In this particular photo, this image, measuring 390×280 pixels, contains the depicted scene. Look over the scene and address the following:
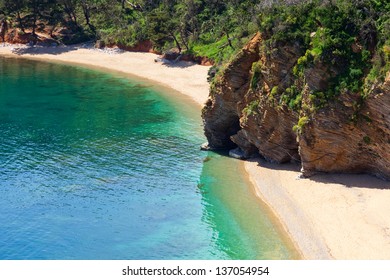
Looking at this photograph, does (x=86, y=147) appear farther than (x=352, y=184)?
Yes

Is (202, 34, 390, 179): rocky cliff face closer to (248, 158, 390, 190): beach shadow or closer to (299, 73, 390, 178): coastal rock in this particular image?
(299, 73, 390, 178): coastal rock

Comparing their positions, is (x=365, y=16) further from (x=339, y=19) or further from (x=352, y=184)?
(x=352, y=184)

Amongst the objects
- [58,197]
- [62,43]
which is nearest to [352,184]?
[58,197]

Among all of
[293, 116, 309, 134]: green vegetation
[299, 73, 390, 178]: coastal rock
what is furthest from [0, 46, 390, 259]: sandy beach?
[293, 116, 309, 134]: green vegetation

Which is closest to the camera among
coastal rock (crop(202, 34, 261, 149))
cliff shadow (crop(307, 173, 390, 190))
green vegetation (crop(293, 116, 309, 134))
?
cliff shadow (crop(307, 173, 390, 190))

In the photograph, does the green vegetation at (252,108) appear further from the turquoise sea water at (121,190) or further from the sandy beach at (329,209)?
the turquoise sea water at (121,190)

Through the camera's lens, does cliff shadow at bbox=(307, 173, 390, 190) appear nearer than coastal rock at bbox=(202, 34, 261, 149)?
Yes

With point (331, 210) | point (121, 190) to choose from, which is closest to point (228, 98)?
point (121, 190)
